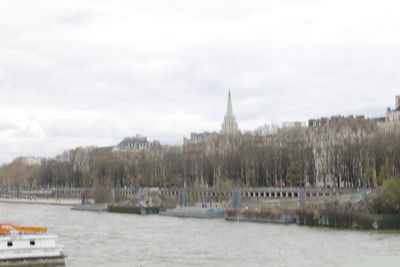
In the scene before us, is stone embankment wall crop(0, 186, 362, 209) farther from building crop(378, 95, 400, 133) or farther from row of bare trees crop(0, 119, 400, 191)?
building crop(378, 95, 400, 133)

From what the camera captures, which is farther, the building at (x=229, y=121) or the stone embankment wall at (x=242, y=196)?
the building at (x=229, y=121)

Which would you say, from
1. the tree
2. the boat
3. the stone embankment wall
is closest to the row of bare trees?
the tree

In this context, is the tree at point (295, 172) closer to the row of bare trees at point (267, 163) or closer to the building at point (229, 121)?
the row of bare trees at point (267, 163)

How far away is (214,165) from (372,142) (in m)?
28.7

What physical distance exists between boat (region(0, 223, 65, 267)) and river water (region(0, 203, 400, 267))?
1.26 meters

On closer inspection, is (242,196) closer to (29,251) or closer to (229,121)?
(29,251)

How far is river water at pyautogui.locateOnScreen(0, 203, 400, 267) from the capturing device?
36062 millimetres

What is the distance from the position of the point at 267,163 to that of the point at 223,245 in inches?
2258

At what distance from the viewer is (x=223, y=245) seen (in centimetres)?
4334

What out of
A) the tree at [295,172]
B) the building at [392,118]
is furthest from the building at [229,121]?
the tree at [295,172]

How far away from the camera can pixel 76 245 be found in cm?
4475

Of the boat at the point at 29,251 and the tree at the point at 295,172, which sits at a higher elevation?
the tree at the point at 295,172

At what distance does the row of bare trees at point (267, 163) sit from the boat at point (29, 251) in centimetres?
4908

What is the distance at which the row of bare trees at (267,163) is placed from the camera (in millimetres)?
86938
